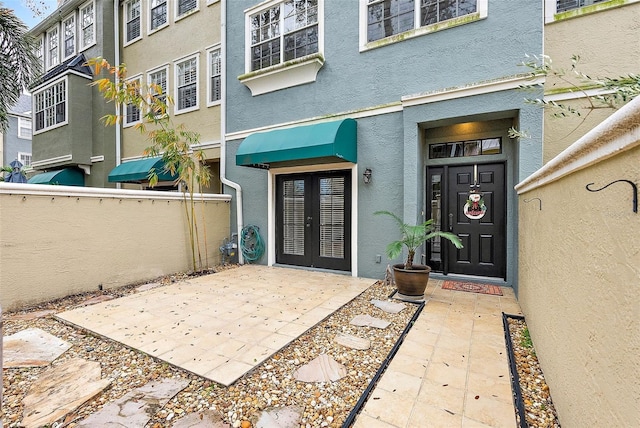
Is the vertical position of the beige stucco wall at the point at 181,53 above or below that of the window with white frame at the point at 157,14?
below

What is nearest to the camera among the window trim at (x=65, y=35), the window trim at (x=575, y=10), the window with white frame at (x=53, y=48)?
the window trim at (x=575, y=10)

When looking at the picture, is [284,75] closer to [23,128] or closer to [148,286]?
[148,286]

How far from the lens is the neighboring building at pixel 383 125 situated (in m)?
5.17

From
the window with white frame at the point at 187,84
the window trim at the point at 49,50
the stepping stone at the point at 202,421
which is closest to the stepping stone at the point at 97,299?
the stepping stone at the point at 202,421

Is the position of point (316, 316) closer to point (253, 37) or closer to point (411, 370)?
point (411, 370)

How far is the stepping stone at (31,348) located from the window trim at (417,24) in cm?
711

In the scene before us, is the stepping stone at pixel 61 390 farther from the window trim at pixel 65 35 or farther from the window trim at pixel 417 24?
the window trim at pixel 65 35

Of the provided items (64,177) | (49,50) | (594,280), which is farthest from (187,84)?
(594,280)

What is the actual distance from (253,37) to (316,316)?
24.3ft

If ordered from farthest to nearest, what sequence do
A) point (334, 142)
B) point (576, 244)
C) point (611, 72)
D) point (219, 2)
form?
point (219, 2) < point (334, 142) < point (611, 72) < point (576, 244)

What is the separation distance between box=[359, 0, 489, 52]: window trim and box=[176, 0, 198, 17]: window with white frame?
6.44 meters

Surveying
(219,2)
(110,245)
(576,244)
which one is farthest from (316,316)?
(219,2)

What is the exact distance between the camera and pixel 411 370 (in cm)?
280

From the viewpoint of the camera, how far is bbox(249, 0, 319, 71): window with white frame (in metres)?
7.00
